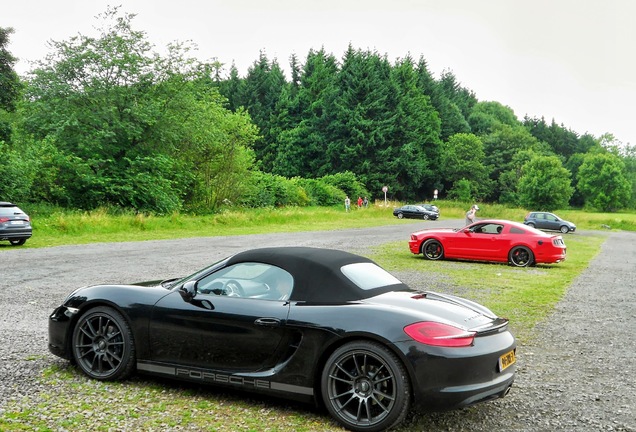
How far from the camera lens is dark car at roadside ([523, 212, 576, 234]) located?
4669cm

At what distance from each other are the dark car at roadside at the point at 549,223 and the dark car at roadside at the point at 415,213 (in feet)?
50.2

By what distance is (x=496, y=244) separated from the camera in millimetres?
18953

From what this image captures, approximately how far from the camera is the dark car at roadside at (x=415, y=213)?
2474 inches

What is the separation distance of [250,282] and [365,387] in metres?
1.43

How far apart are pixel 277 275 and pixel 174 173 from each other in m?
35.6

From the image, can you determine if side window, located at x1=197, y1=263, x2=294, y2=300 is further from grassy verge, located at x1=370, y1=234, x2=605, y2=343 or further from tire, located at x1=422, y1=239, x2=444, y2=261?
tire, located at x1=422, y1=239, x2=444, y2=261

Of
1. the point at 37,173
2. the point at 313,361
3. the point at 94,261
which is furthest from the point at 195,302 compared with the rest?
the point at 37,173

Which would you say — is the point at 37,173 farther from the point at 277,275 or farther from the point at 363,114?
the point at 363,114

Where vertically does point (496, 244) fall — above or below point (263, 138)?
below

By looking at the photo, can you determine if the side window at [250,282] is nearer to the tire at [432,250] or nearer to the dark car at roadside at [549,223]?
the tire at [432,250]

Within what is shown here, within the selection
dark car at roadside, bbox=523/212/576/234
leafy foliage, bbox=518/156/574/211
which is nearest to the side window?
dark car at roadside, bbox=523/212/576/234

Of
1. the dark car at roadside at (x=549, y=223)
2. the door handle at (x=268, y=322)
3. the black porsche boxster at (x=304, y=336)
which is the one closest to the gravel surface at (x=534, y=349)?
the black porsche boxster at (x=304, y=336)

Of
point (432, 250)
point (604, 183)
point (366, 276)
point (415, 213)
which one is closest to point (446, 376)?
point (366, 276)

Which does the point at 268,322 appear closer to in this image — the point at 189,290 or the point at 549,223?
the point at 189,290
